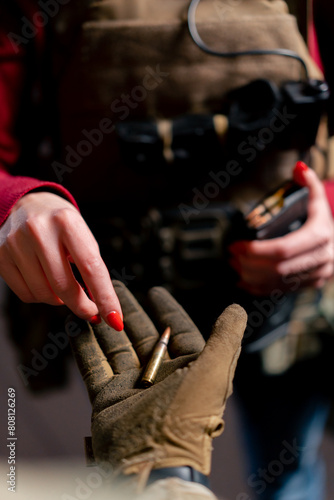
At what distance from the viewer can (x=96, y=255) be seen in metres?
0.29

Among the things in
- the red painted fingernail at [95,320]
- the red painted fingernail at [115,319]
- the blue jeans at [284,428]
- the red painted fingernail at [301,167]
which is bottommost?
the blue jeans at [284,428]

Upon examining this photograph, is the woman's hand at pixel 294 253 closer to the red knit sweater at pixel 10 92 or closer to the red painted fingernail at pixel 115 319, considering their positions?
the red knit sweater at pixel 10 92

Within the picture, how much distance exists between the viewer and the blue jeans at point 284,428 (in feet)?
1.50

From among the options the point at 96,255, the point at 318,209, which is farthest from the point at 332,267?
the point at 96,255

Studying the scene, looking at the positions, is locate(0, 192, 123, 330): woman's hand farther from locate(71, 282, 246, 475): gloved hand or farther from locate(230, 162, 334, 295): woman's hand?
locate(230, 162, 334, 295): woman's hand

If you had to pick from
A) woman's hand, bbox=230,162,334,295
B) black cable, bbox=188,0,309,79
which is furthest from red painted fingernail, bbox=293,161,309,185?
black cable, bbox=188,0,309,79

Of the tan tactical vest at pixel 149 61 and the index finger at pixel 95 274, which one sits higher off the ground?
the tan tactical vest at pixel 149 61

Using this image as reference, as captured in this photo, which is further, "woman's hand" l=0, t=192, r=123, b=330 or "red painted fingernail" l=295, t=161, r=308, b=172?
"red painted fingernail" l=295, t=161, r=308, b=172

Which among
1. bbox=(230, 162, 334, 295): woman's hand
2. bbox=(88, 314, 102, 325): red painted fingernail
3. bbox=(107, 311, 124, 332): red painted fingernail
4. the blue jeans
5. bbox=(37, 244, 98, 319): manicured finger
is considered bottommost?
the blue jeans

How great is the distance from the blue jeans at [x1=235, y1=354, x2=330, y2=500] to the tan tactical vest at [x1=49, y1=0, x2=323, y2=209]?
26 centimetres

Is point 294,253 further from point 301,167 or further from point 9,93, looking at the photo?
point 9,93

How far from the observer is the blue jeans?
46 cm

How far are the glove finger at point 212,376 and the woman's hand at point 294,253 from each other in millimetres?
177

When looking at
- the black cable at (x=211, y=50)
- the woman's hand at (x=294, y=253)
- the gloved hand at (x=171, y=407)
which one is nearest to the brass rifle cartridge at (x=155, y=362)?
the gloved hand at (x=171, y=407)
